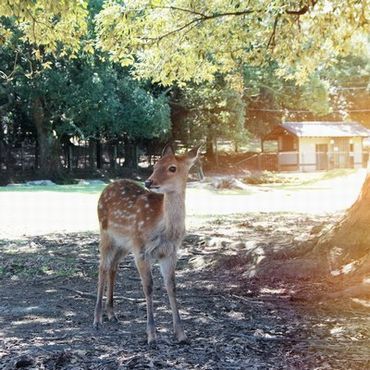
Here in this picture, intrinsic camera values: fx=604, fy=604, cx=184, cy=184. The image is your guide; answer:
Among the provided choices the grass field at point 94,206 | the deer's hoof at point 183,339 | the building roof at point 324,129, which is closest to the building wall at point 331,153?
the building roof at point 324,129

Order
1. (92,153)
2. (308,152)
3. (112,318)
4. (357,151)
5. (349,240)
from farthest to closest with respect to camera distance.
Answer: (357,151), (308,152), (92,153), (349,240), (112,318)

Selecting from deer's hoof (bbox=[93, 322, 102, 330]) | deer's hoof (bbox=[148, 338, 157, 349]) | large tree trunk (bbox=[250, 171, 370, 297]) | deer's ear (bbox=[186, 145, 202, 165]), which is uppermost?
deer's ear (bbox=[186, 145, 202, 165])

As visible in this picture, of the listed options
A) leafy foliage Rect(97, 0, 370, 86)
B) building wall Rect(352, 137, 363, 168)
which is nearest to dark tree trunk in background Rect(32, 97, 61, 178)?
leafy foliage Rect(97, 0, 370, 86)

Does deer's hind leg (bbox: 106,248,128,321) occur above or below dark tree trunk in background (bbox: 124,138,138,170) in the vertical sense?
below

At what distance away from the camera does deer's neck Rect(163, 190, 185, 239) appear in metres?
5.24

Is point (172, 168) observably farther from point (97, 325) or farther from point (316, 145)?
point (316, 145)

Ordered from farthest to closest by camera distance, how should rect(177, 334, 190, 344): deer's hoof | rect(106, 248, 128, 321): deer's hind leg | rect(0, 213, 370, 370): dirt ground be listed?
rect(106, 248, 128, 321): deer's hind leg → rect(177, 334, 190, 344): deer's hoof → rect(0, 213, 370, 370): dirt ground

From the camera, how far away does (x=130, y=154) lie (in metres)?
39.6

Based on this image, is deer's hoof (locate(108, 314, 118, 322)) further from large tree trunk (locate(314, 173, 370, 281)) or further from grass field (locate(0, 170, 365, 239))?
grass field (locate(0, 170, 365, 239))

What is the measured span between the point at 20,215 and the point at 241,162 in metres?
31.6

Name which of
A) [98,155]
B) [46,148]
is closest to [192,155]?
[46,148]

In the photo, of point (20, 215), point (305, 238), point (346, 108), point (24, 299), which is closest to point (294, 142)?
point (346, 108)

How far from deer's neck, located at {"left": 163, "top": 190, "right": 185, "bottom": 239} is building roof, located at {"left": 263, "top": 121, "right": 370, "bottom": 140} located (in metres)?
39.1

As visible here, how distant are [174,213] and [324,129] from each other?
41.7 meters
